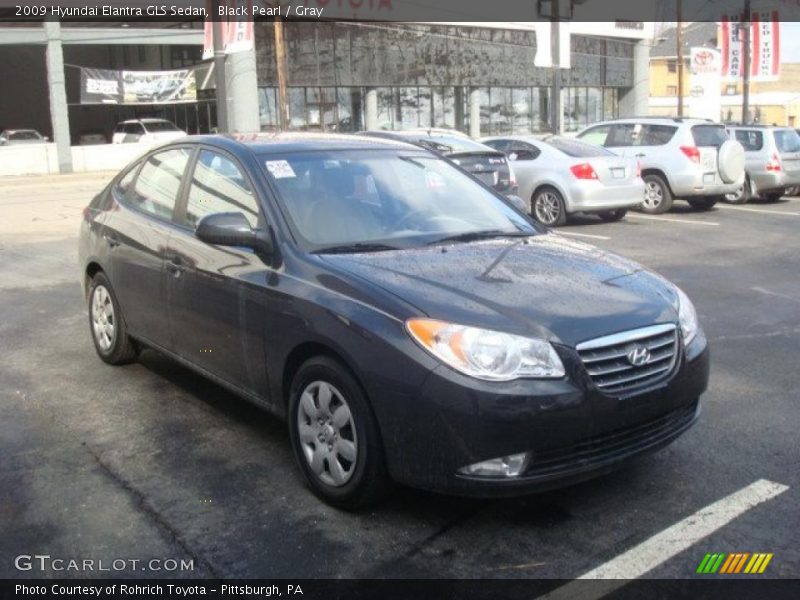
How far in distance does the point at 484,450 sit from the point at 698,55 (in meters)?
29.2

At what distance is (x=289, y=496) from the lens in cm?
399

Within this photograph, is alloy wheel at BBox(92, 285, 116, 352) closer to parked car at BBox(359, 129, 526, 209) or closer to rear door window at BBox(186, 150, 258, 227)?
rear door window at BBox(186, 150, 258, 227)


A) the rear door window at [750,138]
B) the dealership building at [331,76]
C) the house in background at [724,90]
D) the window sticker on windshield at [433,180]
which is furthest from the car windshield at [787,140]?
the house in background at [724,90]

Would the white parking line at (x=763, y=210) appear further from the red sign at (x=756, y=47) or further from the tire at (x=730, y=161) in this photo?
the red sign at (x=756, y=47)

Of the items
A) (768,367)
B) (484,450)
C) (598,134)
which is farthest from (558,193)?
(484,450)

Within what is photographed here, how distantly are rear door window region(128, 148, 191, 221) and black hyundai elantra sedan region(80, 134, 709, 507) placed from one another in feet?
0.08

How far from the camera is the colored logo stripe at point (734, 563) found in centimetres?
329

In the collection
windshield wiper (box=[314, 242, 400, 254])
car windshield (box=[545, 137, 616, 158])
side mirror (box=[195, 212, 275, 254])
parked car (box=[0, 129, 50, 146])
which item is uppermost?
parked car (box=[0, 129, 50, 146])

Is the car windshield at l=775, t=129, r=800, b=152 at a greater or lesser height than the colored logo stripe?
greater

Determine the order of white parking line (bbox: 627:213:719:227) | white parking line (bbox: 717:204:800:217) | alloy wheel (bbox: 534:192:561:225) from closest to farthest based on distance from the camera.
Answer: alloy wheel (bbox: 534:192:561:225), white parking line (bbox: 627:213:719:227), white parking line (bbox: 717:204:800:217)

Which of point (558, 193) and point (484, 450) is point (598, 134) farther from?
point (484, 450)

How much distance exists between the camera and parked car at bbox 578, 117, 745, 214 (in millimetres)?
15242

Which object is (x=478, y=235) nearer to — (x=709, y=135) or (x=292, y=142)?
(x=292, y=142)

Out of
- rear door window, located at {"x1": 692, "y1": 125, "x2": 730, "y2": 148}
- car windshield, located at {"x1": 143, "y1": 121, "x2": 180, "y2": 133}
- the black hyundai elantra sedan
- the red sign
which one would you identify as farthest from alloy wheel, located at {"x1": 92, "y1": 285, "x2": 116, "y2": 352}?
the red sign
